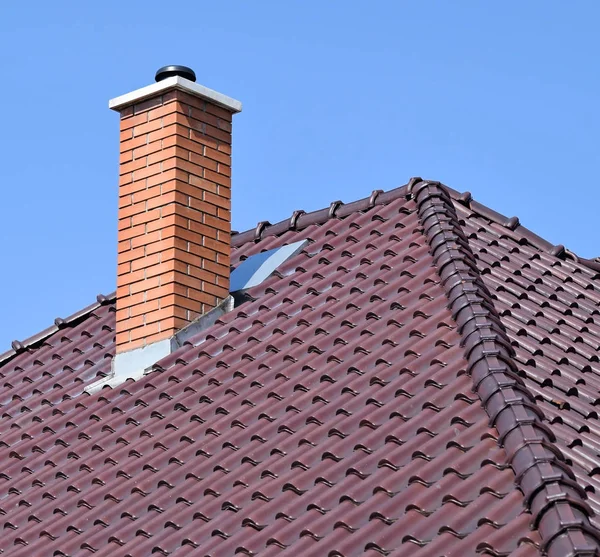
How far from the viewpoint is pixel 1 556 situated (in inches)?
338

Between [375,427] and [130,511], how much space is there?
1631mm

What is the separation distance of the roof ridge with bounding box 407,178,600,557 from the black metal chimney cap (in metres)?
2.42

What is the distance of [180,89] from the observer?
1111cm

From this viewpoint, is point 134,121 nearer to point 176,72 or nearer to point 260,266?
point 176,72

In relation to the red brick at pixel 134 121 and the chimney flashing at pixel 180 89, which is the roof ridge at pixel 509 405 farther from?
the red brick at pixel 134 121

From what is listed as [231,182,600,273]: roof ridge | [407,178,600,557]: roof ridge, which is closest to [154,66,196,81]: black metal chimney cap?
[231,182,600,273]: roof ridge

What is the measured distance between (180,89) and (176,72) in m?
0.26

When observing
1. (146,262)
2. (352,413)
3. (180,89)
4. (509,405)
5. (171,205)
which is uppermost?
(180,89)

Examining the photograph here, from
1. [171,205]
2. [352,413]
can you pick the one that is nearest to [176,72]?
[171,205]

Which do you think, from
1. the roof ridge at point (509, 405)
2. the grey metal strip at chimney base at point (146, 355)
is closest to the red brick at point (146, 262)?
the grey metal strip at chimney base at point (146, 355)

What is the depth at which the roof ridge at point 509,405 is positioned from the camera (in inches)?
240

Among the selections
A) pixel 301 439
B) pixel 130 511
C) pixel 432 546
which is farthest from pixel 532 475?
pixel 130 511

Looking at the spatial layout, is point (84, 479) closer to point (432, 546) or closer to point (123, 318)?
point (123, 318)

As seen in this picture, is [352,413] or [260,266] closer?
[352,413]
